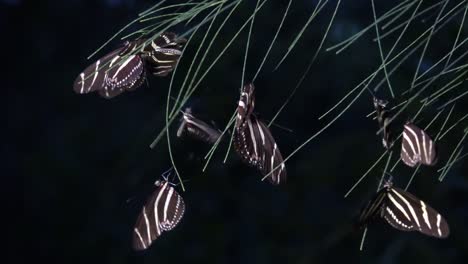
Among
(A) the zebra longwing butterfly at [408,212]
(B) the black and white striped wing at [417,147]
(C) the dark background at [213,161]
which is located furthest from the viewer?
(C) the dark background at [213,161]

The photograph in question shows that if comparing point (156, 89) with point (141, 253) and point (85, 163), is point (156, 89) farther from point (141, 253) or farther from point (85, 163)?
point (141, 253)

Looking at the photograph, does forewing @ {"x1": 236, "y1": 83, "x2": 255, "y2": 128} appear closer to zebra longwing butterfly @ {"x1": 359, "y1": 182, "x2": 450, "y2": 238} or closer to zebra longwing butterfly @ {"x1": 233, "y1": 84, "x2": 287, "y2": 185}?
zebra longwing butterfly @ {"x1": 233, "y1": 84, "x2": 287, "y2": 185}

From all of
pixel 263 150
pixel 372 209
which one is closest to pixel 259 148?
pixel 263 150

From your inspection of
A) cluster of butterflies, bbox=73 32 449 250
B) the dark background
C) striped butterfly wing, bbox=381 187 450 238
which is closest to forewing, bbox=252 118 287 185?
cluster of butterflies, bbox=73 32 449 250

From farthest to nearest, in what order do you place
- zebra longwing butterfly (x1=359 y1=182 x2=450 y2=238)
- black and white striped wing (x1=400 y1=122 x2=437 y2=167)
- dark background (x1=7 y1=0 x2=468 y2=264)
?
dark background (x1=7 y1=0 x2=468 y2=264) < zebra longwing butterfly (x1=359 y1=182 x2=450 y2=238) < black and white striped wing (x1=400 y1=122 x2=437 y2=167)

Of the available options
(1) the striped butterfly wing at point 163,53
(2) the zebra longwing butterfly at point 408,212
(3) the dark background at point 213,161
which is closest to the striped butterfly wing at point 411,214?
(2) the zebra longwing butterfly at point 408,212

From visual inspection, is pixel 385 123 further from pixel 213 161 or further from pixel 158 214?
pixel 213 161

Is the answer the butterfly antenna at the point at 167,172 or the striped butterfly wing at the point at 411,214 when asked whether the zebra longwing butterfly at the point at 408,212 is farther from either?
the butterfly antenna at the point at 167,172

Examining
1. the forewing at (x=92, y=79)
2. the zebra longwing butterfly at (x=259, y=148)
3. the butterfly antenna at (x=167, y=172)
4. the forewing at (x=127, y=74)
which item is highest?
the forewing at (x=127, y=74)

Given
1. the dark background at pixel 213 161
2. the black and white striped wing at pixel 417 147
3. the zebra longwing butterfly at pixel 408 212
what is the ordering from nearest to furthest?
the black and white striped wing at pixel 417 147 < the zebra longwing butterfly at pixel 408 212 < the dark background at pixel 213 161
